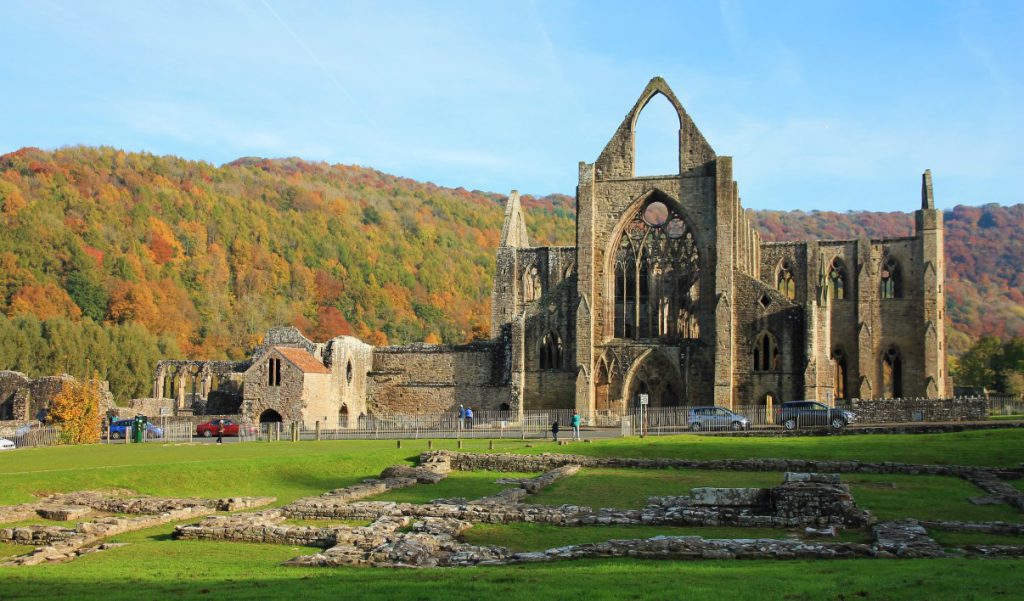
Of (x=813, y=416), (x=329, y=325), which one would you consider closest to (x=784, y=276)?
(x=813, y=416)

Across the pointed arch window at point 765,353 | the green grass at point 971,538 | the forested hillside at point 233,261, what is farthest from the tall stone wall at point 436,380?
the green grass at point 971,538

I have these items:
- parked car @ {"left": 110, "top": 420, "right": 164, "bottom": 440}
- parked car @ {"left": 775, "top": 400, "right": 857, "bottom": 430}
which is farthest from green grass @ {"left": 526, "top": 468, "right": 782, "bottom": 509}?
parked car @ {"left": 110, "top": 420, "right": 164, "bottom": 440}

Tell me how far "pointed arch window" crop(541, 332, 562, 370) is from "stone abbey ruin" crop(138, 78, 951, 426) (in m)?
0.06

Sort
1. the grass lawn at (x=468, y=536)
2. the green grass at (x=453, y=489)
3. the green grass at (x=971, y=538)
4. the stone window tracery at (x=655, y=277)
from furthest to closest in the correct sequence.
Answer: the stone window tracery at (x=655, y=277) < the green grass at (x=453, y=489) < the green grass at (x=971, y=538) < the grass lawn at (x=468, y=536)

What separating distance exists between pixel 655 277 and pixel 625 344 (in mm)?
3766

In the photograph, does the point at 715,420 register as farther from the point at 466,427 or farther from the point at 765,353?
the point at 466,427

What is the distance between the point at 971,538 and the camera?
17.8 metres

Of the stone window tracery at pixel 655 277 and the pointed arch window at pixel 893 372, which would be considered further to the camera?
the pointed arch window at pixel 893 372

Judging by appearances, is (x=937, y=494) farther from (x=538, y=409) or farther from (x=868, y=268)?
(x=868, y=268)

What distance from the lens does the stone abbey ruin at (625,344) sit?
51656 millimetres

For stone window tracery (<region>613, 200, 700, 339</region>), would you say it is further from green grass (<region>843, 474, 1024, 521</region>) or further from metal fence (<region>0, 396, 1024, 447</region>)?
green grass (<region>843, 474, 1024, 521</region>)

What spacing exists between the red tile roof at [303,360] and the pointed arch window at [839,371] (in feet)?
101

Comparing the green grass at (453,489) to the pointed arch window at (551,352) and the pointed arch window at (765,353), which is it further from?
the pointed arch window at (765,353)

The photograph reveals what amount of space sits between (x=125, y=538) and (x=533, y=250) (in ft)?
174
